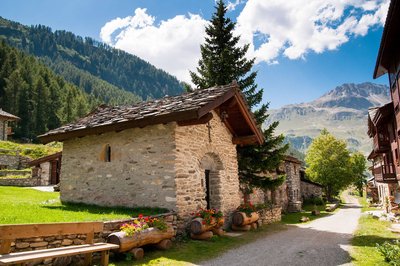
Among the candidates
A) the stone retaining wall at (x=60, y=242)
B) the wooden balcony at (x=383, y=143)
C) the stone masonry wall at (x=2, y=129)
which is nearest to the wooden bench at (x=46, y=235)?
the stone retaining wall at (x=60, y=242)

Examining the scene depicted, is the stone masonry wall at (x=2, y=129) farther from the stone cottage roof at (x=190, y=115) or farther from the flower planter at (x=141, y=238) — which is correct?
the flower planter at (x=141, y=238)

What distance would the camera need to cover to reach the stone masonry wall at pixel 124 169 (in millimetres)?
9867

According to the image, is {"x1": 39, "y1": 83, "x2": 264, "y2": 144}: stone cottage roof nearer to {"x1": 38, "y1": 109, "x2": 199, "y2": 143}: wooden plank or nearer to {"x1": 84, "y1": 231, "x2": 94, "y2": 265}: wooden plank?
{"x1": 38, "y1": 109, "x2": 199, "y2": 143}: wooden plank

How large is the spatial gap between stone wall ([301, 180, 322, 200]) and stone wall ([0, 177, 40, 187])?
27.8 metres

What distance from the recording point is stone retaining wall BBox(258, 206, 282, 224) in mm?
14398

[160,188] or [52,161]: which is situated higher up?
[52,161]

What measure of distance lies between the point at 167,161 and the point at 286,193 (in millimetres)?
19861

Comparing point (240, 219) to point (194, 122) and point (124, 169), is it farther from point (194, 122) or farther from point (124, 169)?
point (124, 169)

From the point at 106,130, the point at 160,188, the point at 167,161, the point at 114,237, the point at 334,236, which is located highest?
the point at 106,130

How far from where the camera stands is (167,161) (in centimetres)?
983

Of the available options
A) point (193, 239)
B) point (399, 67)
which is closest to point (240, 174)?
point (193, 239)

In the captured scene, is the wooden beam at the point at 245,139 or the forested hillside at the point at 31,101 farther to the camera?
the forested hillside at the point at 31,101

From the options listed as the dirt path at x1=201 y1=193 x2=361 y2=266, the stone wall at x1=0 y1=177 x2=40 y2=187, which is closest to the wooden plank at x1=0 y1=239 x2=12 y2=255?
the dirt path at x1=201 y1=193 x2=361 y2=266

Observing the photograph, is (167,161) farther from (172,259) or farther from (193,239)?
(172,259)
